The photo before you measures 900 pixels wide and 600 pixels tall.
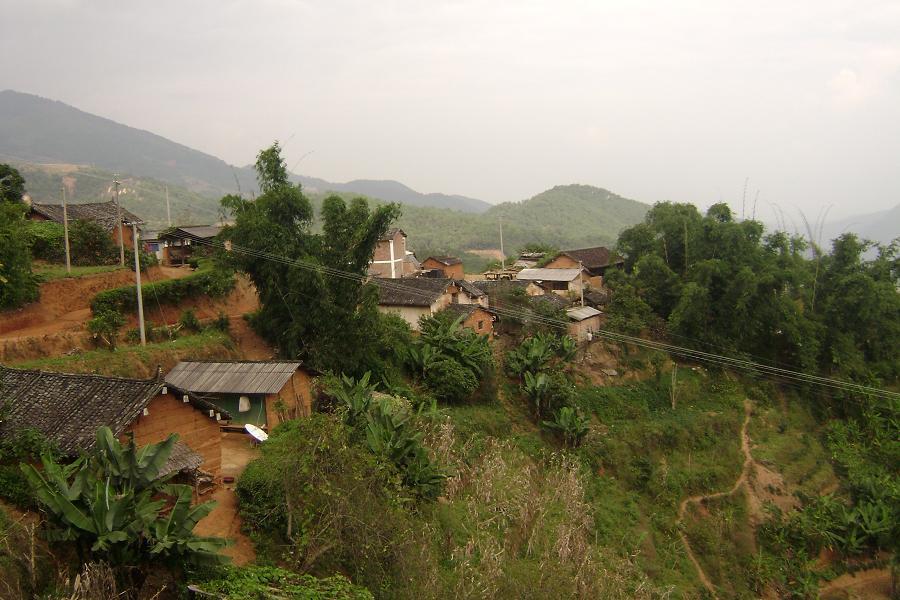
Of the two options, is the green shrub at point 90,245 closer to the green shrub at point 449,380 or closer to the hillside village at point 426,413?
the hillside village at point 426,413

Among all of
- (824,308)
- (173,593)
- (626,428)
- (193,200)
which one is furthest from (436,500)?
(193,200)

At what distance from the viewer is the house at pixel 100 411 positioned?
10930mm

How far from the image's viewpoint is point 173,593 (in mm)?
8453

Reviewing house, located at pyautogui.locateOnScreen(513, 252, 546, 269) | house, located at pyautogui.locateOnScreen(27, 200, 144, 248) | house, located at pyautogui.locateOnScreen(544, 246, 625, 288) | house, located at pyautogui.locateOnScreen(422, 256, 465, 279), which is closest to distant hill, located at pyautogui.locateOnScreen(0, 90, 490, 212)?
house, located at pyautogui.locateOnScreen(513, 252, 546, 269)

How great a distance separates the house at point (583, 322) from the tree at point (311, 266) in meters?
10.8

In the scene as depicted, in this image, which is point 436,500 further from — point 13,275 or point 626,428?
point 13,275

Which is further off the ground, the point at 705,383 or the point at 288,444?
the point at 288,444

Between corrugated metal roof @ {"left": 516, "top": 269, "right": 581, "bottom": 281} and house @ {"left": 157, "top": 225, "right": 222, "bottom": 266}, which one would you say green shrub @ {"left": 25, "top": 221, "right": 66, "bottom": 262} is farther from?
corrugated metal roof @ {"left": 516, "top": 269, "right": 581, "bottom": 281}

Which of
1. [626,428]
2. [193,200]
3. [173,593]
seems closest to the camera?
[173,593]

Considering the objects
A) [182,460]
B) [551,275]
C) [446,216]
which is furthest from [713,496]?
[446,216]

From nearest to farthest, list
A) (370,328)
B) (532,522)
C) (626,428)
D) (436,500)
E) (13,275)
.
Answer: (436,500) → (532,522) → (13,275) → (370,328) → (626,428)

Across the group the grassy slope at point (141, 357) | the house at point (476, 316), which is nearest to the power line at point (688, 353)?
A: the house at point (476, 316)

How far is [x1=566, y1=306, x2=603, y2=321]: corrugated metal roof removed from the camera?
92.6ft

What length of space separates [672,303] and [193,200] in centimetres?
7719
